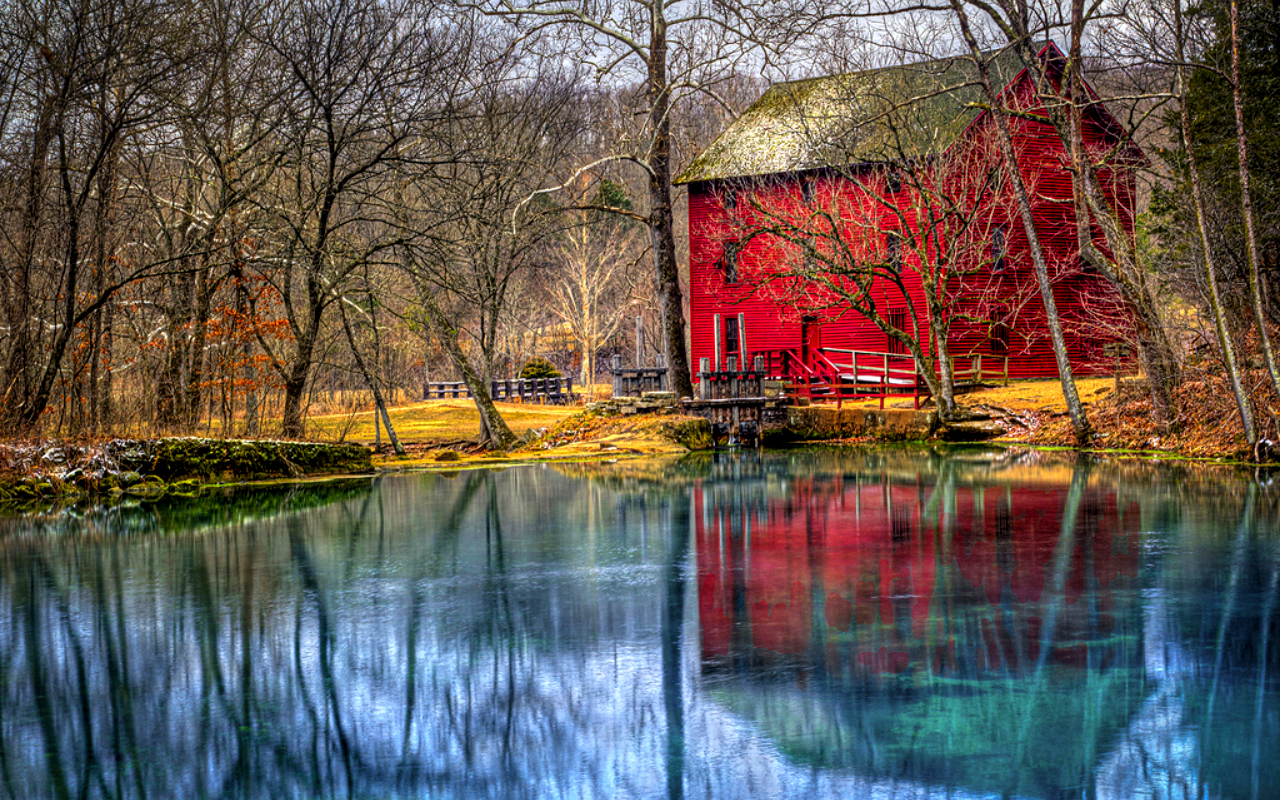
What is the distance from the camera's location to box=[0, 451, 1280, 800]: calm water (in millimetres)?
5301

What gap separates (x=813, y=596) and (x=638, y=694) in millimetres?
2749

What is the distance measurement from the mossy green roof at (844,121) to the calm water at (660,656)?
54.6 feet

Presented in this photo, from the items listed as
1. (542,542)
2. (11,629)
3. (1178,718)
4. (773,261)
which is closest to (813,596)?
(1178,718)

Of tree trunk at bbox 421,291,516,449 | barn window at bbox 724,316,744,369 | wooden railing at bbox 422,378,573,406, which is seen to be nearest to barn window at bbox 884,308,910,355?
barn window at bbox 724,316,744,369

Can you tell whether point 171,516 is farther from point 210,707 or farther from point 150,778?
point 150,778

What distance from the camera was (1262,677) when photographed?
6301 mm

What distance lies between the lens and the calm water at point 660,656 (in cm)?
530

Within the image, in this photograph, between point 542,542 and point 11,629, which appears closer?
point 11,629

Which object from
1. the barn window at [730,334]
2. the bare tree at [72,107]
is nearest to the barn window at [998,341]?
the barn window at [730,334]

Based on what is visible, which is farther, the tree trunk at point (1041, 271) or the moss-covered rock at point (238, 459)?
the tree trunk at point (1041, 271)

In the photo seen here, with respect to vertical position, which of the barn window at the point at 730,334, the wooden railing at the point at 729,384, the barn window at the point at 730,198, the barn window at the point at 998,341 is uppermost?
the barn window at the point at 730,198

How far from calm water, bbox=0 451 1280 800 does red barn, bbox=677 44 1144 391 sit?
1653 cm

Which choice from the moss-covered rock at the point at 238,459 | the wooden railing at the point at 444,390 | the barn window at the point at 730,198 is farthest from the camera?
the wooden railing at the point at 444,390

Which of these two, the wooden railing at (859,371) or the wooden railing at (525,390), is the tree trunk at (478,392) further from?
the wooden railing at (525,390)
